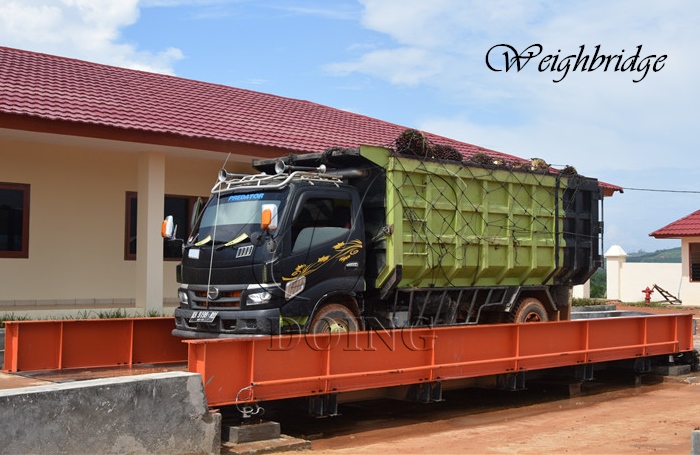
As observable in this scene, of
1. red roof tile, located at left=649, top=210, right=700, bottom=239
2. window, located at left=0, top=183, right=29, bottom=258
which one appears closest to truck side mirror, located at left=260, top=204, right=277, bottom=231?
window, located at left=0, top=183, right=29, bottom=258

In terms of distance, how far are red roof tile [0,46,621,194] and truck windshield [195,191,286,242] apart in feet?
15.2

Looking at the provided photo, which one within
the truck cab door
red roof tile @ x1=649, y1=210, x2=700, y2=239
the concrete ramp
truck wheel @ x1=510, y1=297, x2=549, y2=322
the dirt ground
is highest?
red roof tile @ x1=649, y1=210, x2=700, y2=239

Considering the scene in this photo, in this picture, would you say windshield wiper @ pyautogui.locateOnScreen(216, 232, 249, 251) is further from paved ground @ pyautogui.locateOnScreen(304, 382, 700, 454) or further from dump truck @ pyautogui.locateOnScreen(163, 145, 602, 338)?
paved ground @ pyautogui.locateOnScreen(304, 382, 700, 454)

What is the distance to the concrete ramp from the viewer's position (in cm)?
681

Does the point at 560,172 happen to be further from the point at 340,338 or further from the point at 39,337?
the point at 39,337

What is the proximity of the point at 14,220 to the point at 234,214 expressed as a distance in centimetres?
727

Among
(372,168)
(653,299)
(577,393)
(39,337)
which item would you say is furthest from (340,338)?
(653,299)

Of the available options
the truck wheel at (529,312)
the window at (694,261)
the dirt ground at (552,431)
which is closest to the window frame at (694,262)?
the window at (694,261)

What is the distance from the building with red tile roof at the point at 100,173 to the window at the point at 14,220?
0.06 ft

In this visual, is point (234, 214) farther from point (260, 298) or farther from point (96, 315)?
point (96, 315)

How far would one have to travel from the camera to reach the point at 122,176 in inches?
675

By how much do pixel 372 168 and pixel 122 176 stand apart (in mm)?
7855

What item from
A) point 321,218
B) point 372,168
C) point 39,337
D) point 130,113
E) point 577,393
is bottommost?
point 577,393

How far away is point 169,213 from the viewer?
17953 mm
